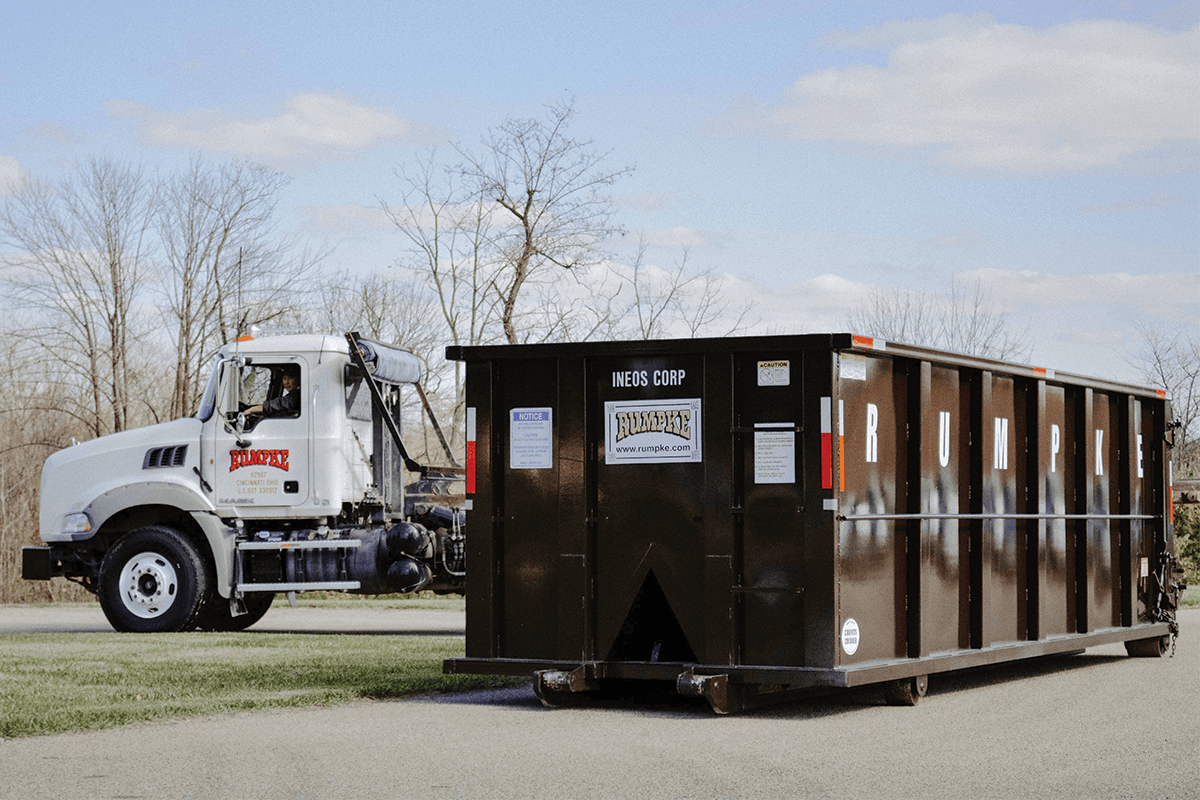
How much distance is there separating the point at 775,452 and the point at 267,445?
8315mm

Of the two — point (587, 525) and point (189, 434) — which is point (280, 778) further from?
point (189, 434)

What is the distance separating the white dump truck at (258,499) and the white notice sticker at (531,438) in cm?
614

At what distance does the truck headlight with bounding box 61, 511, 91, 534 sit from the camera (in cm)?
1781

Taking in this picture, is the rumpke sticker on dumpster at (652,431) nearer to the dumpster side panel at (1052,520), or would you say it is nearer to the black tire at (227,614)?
the dumpster side panel at (1052,520)

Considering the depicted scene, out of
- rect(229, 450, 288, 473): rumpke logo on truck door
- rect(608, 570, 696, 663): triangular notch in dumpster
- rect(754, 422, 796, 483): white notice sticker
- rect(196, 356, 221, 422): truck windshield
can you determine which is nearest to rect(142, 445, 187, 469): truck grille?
rect(196, 356, 221, 422): truck windshield

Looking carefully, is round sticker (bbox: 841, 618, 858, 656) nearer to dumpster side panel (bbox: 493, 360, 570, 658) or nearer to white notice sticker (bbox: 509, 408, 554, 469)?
dumpster side panel (bbox: 493, 360, 570, 658)

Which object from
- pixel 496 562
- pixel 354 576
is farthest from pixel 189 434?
pixel 496 562

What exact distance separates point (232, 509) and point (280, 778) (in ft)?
31.9

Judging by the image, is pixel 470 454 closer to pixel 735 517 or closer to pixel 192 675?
pixel 735 517

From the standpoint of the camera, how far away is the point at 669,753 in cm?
877

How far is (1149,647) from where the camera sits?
1541 cm

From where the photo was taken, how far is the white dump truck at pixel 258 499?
56.4ft

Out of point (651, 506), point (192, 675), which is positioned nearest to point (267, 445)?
point (192, 675)

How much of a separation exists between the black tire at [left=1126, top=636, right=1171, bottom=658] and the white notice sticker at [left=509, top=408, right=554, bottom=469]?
288 inches
